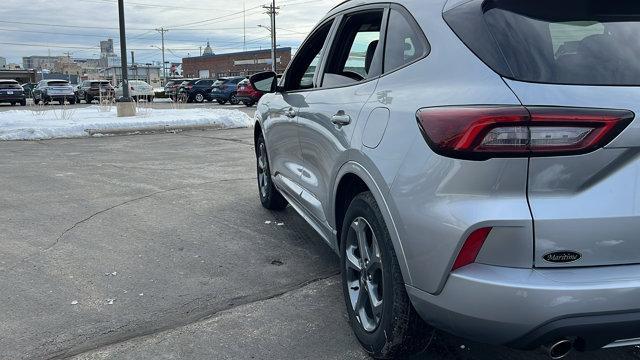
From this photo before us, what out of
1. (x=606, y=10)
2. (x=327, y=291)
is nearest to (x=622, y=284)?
(x=606, y=10)

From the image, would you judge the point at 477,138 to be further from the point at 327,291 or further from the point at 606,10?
the point at 327,291

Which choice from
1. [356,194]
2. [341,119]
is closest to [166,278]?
[356,194]

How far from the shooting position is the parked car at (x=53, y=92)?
108ft

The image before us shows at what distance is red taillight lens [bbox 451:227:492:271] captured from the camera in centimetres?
204

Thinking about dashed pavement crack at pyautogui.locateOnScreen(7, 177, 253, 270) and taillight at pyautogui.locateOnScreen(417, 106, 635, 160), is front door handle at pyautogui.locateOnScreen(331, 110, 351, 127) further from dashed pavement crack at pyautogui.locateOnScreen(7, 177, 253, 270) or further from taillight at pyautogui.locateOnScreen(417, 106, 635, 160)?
dashed pavement crack at pyautogui.locateOnScreen(7, 177, 253, 270)

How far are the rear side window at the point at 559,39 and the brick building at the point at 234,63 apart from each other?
74085mm

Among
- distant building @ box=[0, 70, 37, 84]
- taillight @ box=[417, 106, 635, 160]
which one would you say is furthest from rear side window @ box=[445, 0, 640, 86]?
distant building @ box=[0, 70, 37, 84]

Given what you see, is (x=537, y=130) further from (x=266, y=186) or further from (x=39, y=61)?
(x=39, y=61)

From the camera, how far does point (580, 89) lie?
202 cm

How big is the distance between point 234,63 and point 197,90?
5650cm

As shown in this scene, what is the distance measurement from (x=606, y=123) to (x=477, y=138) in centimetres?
44

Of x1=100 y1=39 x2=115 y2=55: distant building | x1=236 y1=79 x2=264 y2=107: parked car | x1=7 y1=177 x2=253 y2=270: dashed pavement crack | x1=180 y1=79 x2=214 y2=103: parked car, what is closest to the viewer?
x1=7 y1=177 x2=253 y2=270: dashed pavement crack

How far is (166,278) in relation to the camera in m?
4.08

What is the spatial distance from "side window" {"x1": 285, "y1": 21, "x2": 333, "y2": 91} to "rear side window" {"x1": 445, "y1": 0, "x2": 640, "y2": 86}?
1799mm
